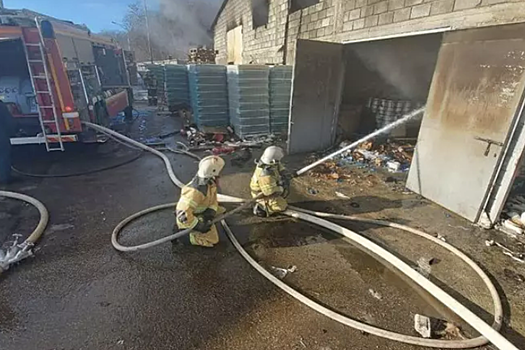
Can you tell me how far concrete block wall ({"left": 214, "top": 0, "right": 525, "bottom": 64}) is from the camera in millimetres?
3561

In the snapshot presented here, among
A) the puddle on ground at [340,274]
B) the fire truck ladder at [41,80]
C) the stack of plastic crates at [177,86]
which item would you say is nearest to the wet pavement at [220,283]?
the puddle on ground at [340,274]

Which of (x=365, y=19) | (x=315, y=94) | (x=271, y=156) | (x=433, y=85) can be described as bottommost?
(x=271, y=156)

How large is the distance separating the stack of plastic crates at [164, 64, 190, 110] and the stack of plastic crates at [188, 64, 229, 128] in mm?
3465

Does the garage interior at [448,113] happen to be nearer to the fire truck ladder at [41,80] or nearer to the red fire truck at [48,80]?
the red fire truck at [48,80]

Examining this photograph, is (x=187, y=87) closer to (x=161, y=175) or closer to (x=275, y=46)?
(x=275, y=46)

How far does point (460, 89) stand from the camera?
3.97m

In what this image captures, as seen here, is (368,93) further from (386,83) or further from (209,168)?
(209,168)

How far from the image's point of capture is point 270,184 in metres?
3.88

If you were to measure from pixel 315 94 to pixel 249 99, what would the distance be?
2002 millimetres

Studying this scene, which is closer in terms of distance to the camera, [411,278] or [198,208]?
[411,278]

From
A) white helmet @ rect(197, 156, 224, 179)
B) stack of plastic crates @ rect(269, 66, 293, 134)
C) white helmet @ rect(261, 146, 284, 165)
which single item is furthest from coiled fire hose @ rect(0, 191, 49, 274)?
stack of plastic crates @ rect(269, 66, 293, 134)

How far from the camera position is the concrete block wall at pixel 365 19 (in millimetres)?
3561

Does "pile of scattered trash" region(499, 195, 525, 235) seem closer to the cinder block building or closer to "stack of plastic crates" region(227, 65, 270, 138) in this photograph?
→ the cinder block building

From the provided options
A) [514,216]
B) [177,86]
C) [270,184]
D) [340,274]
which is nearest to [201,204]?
[270,184]
